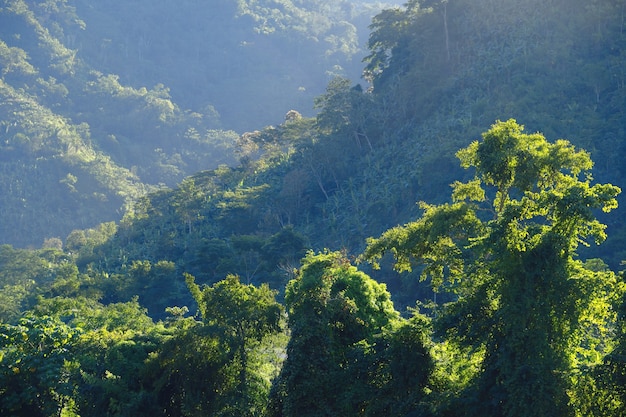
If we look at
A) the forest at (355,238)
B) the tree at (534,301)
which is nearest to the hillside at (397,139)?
the forest at (355,238)

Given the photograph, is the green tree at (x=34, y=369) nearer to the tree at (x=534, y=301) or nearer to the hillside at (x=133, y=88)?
the tree at (x=534, y=301)

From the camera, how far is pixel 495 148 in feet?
41.6

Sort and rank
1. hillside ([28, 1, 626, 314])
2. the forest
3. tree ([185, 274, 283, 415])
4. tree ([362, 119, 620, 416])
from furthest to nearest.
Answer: hillside ([28, 1, 626, 314]) < tree ([185, 274, 283, 415]) < the forest < tree ([362, 119, 620, 416])

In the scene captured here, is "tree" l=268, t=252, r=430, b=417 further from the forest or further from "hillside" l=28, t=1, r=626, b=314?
"hillside" l=28, t=1, r=626, b=314

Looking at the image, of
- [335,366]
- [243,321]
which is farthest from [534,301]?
[243,321]

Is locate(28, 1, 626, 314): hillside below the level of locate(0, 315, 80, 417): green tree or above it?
above

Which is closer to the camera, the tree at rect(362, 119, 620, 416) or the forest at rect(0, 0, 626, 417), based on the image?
the tree at rect(362, 119, 620, 416)

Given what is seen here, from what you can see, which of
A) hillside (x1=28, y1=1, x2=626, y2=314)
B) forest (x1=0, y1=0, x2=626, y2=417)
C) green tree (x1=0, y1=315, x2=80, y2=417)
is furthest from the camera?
hillside (x1=28, y1=1, x2=626, y2=314)

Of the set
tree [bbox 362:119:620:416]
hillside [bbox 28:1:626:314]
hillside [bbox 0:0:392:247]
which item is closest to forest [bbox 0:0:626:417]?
tree [bbox 362:119:620:416]

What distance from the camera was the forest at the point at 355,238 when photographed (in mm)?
11109

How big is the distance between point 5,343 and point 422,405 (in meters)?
7.23

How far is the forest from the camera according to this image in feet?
36.4

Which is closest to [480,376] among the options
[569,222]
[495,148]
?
[569,222]

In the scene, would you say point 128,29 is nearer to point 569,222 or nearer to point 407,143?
point 407,143
